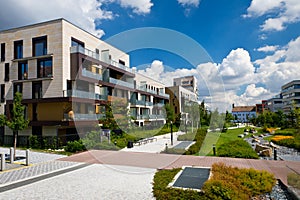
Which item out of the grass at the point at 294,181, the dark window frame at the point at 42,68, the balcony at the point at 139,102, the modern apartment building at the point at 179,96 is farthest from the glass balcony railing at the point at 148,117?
the grass at the point at 294,181

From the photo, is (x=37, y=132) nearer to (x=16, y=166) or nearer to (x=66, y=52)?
(x=66, y=52)

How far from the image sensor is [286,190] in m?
8.15

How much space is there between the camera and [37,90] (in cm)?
2344

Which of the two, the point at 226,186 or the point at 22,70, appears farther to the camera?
the point at 22,70

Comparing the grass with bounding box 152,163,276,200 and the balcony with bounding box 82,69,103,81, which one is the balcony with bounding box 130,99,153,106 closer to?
the balcony with bounding box 82,69,103,81

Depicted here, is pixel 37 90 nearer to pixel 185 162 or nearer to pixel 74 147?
pixel 74 147

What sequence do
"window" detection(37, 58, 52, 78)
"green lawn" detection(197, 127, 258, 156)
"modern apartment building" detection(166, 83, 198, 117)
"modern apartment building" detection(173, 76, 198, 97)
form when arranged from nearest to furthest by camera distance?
1. "green lawn" detection(197, 127, 258, 156)
2. "modern apartment building" detection(173, 76, 198, 97)
3. "window" detection(37, 58, 52, 78)
4. "modern apartment building" detection(166, 83, 198, 117)

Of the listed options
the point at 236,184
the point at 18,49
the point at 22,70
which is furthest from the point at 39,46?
the point at 236,184

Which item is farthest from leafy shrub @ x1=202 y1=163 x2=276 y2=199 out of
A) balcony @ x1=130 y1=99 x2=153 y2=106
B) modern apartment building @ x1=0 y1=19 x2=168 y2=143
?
balcony @ x1=130 y1=99 x2=153 y2=106

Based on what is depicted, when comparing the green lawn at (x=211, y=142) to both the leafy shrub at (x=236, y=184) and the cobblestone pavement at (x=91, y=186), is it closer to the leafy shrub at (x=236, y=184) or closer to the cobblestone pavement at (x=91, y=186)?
the cobblestone pavement at (x=91, y=186)

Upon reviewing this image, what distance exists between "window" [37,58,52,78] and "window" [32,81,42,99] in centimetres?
85

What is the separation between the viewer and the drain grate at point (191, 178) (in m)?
8.00

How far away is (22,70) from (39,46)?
3.37 metres

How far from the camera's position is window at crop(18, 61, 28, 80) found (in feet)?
79.0
